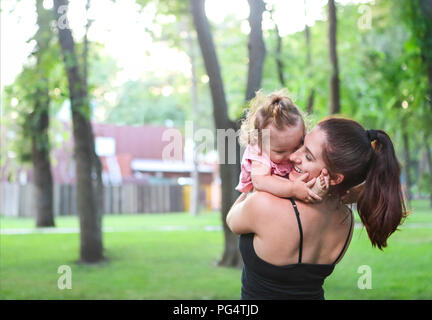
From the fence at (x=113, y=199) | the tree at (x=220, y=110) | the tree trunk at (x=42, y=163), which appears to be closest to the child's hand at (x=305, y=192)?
the tree at (x=220, y=110)

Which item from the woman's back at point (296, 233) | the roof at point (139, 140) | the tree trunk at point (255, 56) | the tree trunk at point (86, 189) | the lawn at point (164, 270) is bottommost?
the roof at point (139, 140)

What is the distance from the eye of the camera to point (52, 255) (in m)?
11.3

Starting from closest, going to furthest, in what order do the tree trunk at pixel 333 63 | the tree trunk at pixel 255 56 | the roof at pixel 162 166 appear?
the tree trunk at pixel 255 56 → the tree trunk at pixel 333 63 → the roof at pixel 162 166

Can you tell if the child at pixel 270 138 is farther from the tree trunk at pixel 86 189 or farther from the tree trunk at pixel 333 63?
the tree trunk at pixel 333 63

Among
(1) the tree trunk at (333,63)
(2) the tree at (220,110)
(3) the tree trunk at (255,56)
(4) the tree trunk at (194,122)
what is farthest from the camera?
(4) the tree trunk at (194,122)

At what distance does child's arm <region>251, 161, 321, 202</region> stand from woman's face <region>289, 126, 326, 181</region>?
5 centimetres

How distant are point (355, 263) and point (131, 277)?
4016 millimetres

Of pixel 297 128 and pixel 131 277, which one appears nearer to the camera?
pixel 297 128

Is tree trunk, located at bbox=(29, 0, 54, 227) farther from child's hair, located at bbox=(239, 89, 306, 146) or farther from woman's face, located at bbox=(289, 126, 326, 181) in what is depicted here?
woman's face, located at bbox=(289, 126, 326, 181)

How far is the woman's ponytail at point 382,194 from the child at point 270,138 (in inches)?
13.7

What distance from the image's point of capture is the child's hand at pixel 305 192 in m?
2.32

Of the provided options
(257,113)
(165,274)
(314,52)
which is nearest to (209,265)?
(165,274)

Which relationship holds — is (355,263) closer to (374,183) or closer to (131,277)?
(131,277)

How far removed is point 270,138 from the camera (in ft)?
8.39
